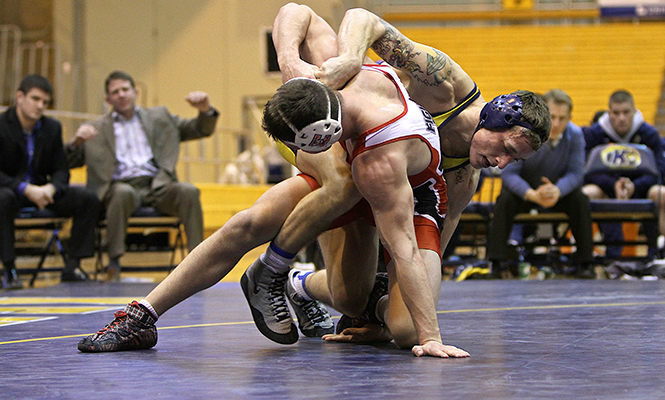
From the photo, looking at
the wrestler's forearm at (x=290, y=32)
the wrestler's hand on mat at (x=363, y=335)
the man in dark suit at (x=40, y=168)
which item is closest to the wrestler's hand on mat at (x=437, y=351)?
the wrestler's hand on mat at (x=363, y=335)

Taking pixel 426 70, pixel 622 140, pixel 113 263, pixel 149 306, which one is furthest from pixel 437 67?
pixel 622 140

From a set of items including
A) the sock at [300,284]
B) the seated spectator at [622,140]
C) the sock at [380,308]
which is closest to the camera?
the sock at [380,308]

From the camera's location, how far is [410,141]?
7.04 ft

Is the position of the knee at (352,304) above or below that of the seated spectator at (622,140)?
below

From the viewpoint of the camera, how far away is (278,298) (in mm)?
2363

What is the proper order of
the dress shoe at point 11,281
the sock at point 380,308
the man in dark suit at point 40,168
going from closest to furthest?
the sock at point 380,308 → the dress shoe at point 11,281 → the man in dark suit at point 40,168

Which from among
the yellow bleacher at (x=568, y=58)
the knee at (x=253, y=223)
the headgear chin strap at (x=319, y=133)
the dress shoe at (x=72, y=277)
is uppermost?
the yellow bleacher at (x=568, y=58)

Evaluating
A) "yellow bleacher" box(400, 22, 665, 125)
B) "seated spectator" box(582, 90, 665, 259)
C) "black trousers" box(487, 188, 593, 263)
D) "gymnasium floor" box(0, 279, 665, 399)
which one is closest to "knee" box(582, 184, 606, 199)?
"seated spectator" box(582, 90, 665, 259)

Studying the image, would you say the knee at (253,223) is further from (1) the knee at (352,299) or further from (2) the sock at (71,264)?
(2) the sock at (71,264)

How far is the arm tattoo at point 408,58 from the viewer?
8.32 ft

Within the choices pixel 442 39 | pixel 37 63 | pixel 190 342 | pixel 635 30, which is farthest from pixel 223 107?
pixel 190 342

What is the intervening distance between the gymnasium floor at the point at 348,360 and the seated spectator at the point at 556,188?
1710 millimetres

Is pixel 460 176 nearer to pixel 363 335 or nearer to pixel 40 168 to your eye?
pixel 363 335

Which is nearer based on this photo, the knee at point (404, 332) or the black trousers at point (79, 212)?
the knee at point (404, 332)
